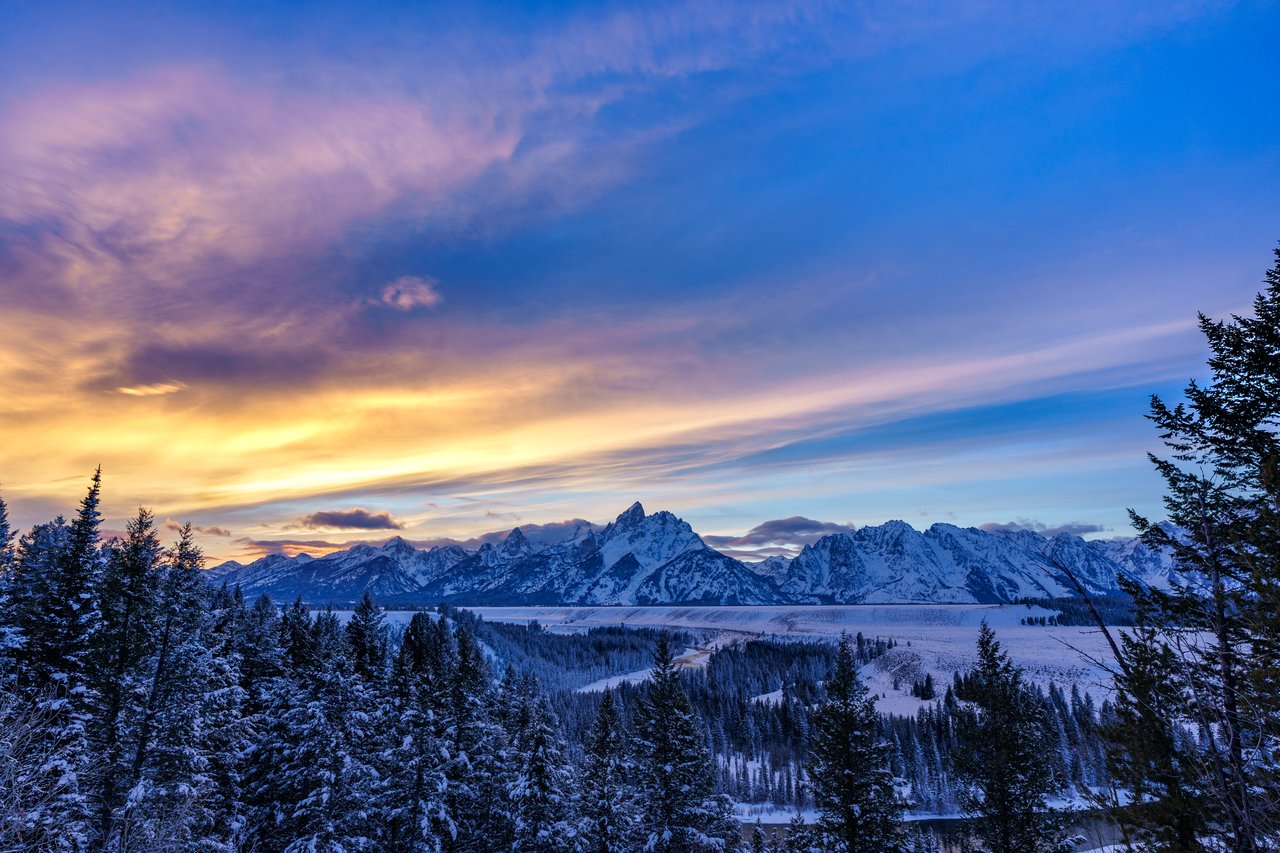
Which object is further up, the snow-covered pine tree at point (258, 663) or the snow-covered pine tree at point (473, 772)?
the snow-covered pine tree at point (258, 663)

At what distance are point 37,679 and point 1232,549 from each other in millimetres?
33872

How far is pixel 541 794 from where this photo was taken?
101 feet

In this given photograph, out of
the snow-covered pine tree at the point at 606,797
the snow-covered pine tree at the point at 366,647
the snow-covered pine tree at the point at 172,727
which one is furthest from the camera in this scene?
the snow-covered pine tree at the point at 366,647

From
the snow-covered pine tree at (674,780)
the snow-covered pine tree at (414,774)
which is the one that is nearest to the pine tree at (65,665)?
the snow-covered pine tree at (414,774)

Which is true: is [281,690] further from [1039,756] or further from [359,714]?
[1039,756]

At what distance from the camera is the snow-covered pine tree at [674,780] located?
2716cm

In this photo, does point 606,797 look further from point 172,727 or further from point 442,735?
point 172,727

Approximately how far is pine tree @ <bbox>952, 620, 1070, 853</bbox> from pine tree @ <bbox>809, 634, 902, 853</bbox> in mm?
2923

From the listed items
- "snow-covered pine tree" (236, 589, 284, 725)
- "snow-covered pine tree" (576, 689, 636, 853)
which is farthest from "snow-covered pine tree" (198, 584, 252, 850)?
"snow-covered pine tree" (576, 689, 636, 853)

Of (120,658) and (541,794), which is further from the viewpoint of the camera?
(541,794)

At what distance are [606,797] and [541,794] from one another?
3.35 meters

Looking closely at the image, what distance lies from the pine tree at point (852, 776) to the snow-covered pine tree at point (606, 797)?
9025 mm

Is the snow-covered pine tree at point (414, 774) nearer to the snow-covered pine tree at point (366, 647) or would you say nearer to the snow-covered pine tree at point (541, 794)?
the snow-covered pine tree at point (541, 794)

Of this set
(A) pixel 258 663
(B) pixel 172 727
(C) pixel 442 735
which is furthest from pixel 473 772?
(A) pixel 258 663
